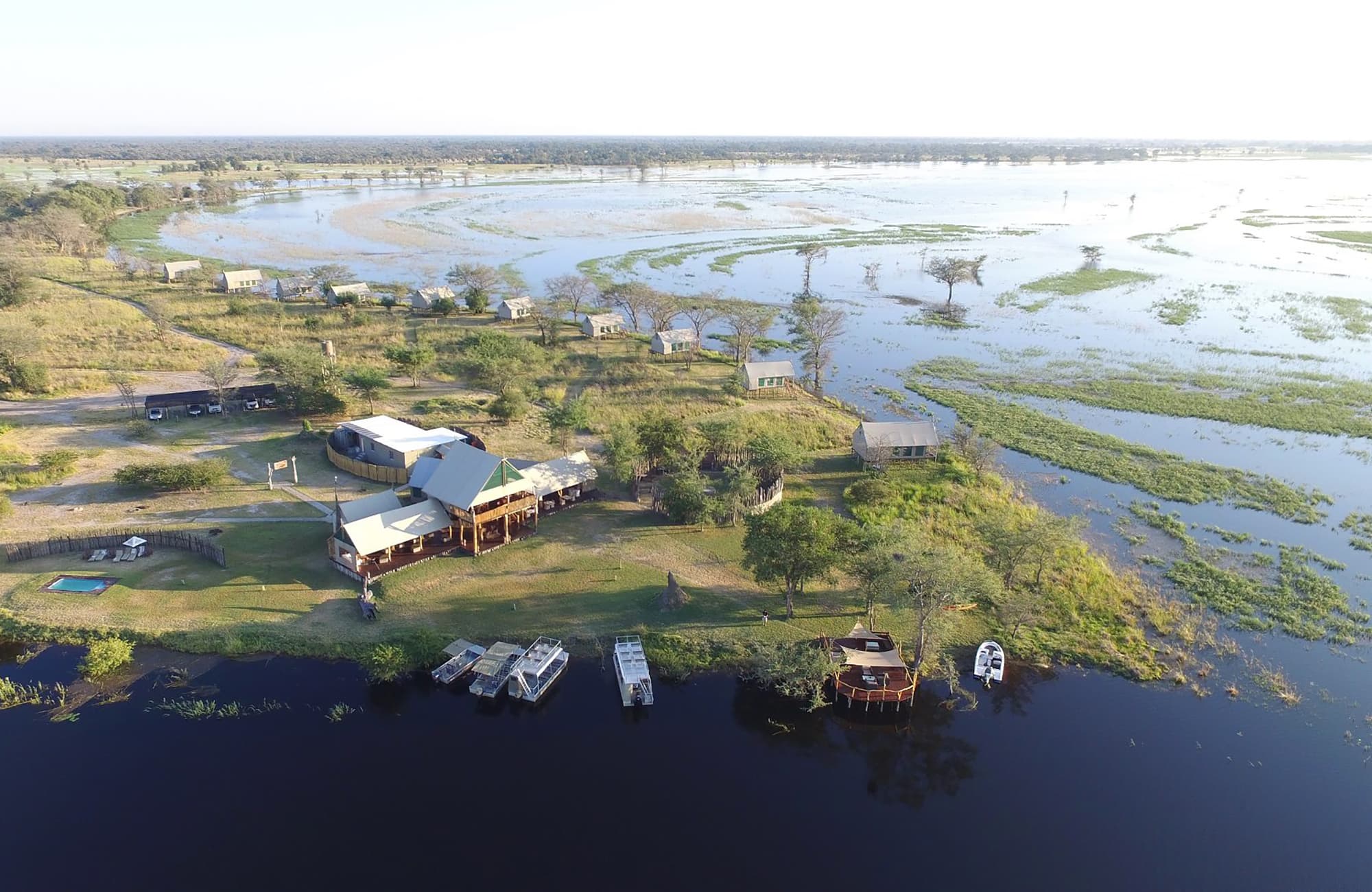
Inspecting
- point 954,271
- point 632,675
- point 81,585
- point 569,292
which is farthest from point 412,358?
point 954,271

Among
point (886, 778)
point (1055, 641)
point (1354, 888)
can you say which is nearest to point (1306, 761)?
point (1354, 888)

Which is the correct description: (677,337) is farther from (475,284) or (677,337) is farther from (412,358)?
(475,284)

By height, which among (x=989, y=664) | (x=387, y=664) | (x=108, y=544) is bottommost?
(x=989, y=664)

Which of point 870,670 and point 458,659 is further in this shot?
point 458,659

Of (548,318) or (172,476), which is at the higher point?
(548,318)

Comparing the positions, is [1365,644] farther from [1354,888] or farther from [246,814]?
[246,814]

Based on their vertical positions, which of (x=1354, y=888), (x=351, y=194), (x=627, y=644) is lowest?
(x=1354, y=888)
